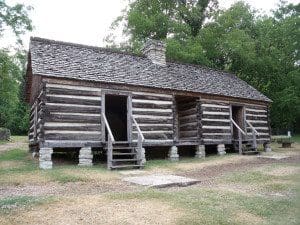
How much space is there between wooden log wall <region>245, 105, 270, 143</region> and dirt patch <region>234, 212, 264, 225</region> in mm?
14349

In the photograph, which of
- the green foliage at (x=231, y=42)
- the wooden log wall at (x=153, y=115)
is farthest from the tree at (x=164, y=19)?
Answer: the wooden log wall at (x=153, y=115)

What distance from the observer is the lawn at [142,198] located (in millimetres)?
Result: 6453

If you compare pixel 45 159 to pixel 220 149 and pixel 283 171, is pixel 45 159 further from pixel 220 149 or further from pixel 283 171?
pixel 220 149

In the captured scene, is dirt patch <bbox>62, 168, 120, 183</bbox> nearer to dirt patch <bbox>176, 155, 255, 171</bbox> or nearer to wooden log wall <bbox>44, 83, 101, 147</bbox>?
wooden log wall <bbox>44, 83, 101, 147</bbox>

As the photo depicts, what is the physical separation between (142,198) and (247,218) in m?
2.44

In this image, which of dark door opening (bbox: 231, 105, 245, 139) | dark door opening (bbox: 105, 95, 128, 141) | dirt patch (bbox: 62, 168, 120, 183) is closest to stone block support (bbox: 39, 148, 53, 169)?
dirt patch (bbox: 62, 168, 120, 183)

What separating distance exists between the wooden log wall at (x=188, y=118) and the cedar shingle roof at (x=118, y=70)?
1.06 meters

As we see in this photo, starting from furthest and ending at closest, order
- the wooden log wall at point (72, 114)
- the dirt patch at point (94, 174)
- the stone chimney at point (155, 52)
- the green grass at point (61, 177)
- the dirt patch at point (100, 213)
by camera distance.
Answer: the stone chimney at point (155, 52), the wooden log wall at point (72, 114), the dirt patch at point (94, 174), the green grass at point (61, 177), the dirt patch at point (100, 213)

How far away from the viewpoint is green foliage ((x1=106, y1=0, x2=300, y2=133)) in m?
28.0

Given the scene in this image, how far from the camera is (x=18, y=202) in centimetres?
750

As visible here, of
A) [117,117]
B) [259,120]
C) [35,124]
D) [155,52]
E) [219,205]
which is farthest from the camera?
[259,120]

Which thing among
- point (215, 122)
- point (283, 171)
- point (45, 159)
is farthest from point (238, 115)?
point (45, 159)


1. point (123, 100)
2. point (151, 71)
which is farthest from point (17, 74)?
point (151, 71)

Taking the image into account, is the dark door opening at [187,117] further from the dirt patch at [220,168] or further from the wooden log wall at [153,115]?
the dirt patch at [220,168]
